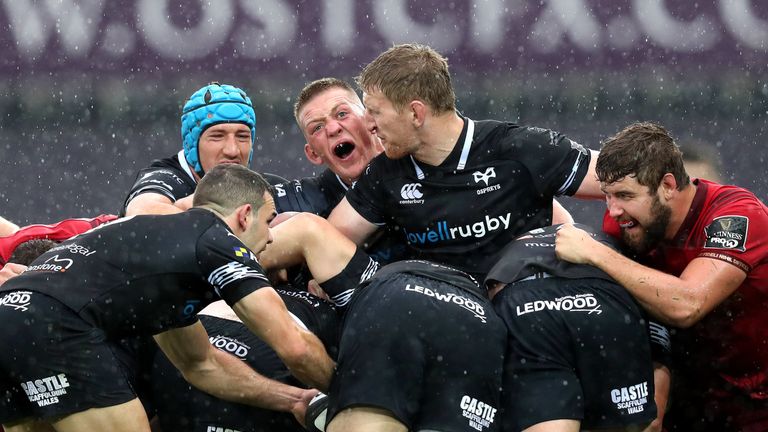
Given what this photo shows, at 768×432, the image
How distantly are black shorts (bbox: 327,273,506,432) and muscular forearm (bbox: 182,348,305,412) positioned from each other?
0.43 m

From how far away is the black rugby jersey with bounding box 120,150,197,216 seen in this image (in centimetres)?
618

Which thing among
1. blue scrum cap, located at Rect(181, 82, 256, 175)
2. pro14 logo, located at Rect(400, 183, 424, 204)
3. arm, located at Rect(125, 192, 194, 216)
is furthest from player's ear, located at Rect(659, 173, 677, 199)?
blue scrum cap, located at Rect(181, 82, 256, 175)

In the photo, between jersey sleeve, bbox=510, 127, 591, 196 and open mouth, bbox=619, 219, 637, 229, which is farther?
jersey sleeve, bbox=510, 127, 591, 196

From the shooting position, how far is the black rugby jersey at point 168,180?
6184 mm

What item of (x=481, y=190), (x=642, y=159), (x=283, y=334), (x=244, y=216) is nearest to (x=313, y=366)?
(x=283, y=334)

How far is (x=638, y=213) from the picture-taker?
16.5 ft

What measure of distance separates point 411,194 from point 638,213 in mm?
1049

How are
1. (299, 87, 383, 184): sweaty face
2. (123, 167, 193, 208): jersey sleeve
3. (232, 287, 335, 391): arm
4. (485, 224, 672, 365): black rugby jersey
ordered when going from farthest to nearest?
(299, 87, 383, 184): sweaty face < (123, 167, 193, 208): jersey sleeve < (485, 224, 672, 365): black rugby jersey < (232, 287, 335, 391): arm

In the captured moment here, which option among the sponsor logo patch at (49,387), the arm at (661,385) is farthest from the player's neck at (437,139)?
the sponsor logo patch at (49,387)

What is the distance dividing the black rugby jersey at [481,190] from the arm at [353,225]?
14cm

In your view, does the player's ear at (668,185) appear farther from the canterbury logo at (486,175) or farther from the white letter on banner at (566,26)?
the white letter on banner at (566,26)

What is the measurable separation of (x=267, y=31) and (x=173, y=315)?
4229 mm

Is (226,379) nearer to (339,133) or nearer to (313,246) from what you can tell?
(313,246)

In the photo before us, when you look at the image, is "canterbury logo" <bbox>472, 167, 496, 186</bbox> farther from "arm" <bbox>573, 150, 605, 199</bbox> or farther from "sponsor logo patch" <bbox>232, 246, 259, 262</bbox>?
"sponsor logo patch" <bbox>232, 246, 259, 262</bbox>
